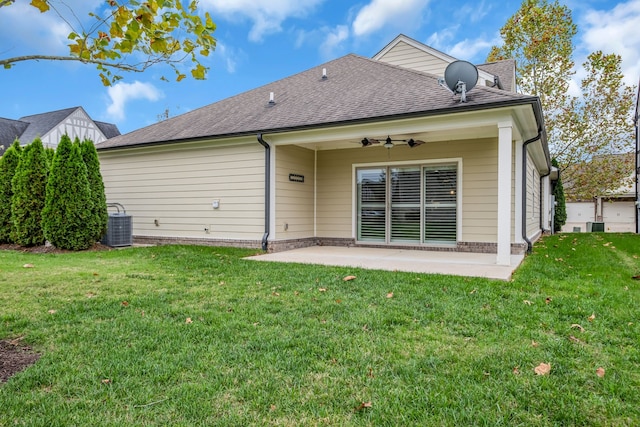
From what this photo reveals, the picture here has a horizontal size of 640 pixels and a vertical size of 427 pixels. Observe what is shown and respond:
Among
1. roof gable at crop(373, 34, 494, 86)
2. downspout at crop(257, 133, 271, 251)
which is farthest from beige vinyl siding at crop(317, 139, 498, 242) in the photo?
roof gable at crop(373, 34, 494, 86)

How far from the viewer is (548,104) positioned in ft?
60.8

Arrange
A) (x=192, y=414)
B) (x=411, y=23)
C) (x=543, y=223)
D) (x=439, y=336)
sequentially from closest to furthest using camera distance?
(x=192, y=414) < (x=439, y=336) < (x=411, y=23) < (x=543, y=223)

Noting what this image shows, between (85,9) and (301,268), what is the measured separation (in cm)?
396

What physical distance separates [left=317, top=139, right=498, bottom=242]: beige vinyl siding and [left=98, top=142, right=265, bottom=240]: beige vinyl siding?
1864 mm

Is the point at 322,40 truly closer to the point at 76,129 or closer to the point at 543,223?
the point at 543,223

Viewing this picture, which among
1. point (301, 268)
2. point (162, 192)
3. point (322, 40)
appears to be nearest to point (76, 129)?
point (322, 40)

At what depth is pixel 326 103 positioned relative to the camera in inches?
339

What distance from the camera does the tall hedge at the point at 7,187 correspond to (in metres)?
8.59

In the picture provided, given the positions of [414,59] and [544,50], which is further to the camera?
[544,50]

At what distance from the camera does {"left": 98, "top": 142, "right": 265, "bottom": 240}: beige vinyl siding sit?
8453 millimetres

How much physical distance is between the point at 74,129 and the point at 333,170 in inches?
1053

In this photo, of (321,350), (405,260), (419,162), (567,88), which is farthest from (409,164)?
(567,88)

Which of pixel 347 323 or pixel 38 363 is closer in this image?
pixel 38 363

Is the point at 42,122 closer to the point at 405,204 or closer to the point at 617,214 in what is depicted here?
the point at 405,204
